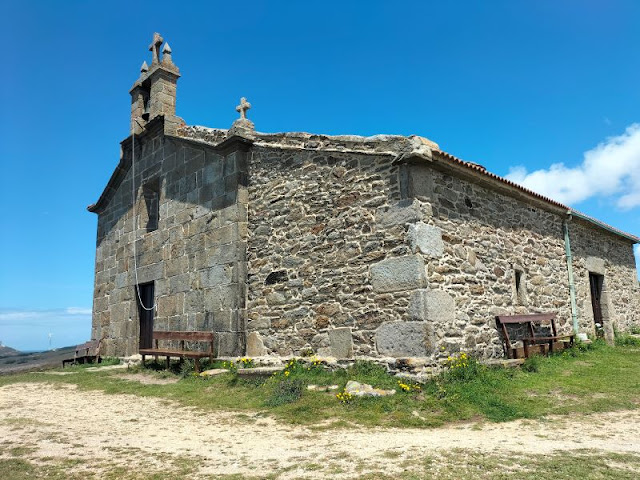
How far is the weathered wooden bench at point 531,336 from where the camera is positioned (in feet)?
29.5

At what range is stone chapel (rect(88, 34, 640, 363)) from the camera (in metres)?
7.92

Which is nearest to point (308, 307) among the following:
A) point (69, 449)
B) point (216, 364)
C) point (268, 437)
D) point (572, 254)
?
point (216, 364)

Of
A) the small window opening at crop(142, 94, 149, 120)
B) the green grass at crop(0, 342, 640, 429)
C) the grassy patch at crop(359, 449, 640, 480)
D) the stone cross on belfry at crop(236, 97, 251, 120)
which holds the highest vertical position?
the small window opening at crop(142, 94, 149, 120)

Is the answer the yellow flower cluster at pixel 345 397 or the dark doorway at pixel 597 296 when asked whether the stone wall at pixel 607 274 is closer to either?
the dark doorway at pixel 597 296

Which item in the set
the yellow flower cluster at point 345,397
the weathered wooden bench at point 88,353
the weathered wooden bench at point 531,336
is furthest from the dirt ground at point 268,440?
the weathered wooden bench at point 88,353

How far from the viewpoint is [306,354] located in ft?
28.9

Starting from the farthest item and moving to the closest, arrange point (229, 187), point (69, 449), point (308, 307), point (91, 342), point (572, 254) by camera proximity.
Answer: point (91, 342), point (572, 254), point (229, 187), point (308, 307), point (69, 449)

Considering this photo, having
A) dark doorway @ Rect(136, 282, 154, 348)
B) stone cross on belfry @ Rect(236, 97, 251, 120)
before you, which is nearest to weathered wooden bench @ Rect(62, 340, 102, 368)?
dark doorway @ Rect(136, 282, 154, 348)

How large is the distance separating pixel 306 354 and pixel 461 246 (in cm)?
333

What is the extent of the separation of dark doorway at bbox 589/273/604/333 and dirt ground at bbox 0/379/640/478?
8199mm

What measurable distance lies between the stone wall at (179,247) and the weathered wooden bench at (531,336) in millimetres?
4922

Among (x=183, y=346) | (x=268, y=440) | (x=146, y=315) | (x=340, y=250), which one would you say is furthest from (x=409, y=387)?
(x=146, y=315)

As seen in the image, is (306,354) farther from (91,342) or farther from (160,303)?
(91,342)

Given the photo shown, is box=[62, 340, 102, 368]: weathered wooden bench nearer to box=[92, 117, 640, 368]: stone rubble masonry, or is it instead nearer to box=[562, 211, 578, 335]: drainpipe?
box=[92, 117, 640, 368]: stone rubble masonry
